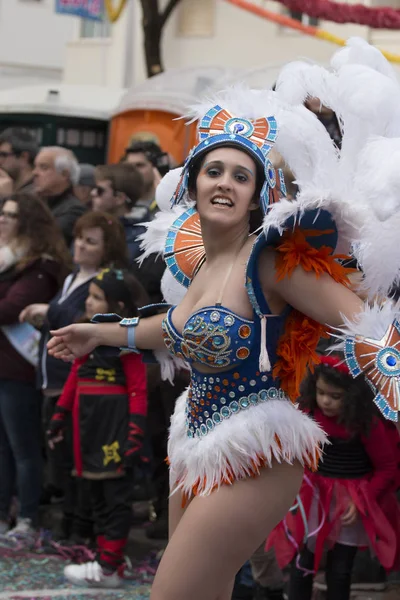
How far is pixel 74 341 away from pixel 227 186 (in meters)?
0.77

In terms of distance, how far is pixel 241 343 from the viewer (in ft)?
10.5

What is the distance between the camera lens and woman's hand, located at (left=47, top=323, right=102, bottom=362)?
3592 mm

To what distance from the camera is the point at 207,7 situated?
18.6 meters

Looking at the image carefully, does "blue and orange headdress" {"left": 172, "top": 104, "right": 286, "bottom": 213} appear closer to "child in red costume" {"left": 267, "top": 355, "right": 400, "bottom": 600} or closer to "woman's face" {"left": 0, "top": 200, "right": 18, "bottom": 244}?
"child in red costume" {"left": 267, "top": 355, "right": 400, "bottom": 600}

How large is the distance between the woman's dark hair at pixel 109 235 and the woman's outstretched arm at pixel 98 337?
1.89 meters

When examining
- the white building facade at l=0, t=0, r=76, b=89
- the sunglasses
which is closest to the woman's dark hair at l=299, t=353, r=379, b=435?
the sunglasses

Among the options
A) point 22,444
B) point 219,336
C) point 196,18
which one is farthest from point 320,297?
point 196,18

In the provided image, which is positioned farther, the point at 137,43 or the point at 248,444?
the point at 137,43

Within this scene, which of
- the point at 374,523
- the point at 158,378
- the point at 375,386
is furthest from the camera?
the point at 158,378

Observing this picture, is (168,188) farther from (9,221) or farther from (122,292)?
(9,221)

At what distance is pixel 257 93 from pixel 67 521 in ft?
10.3

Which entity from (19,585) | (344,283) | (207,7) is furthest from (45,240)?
(207,7)

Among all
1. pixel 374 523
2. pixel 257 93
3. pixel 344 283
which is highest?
pixel 257 93

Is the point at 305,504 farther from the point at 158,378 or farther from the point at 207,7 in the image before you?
the point at 207,7
